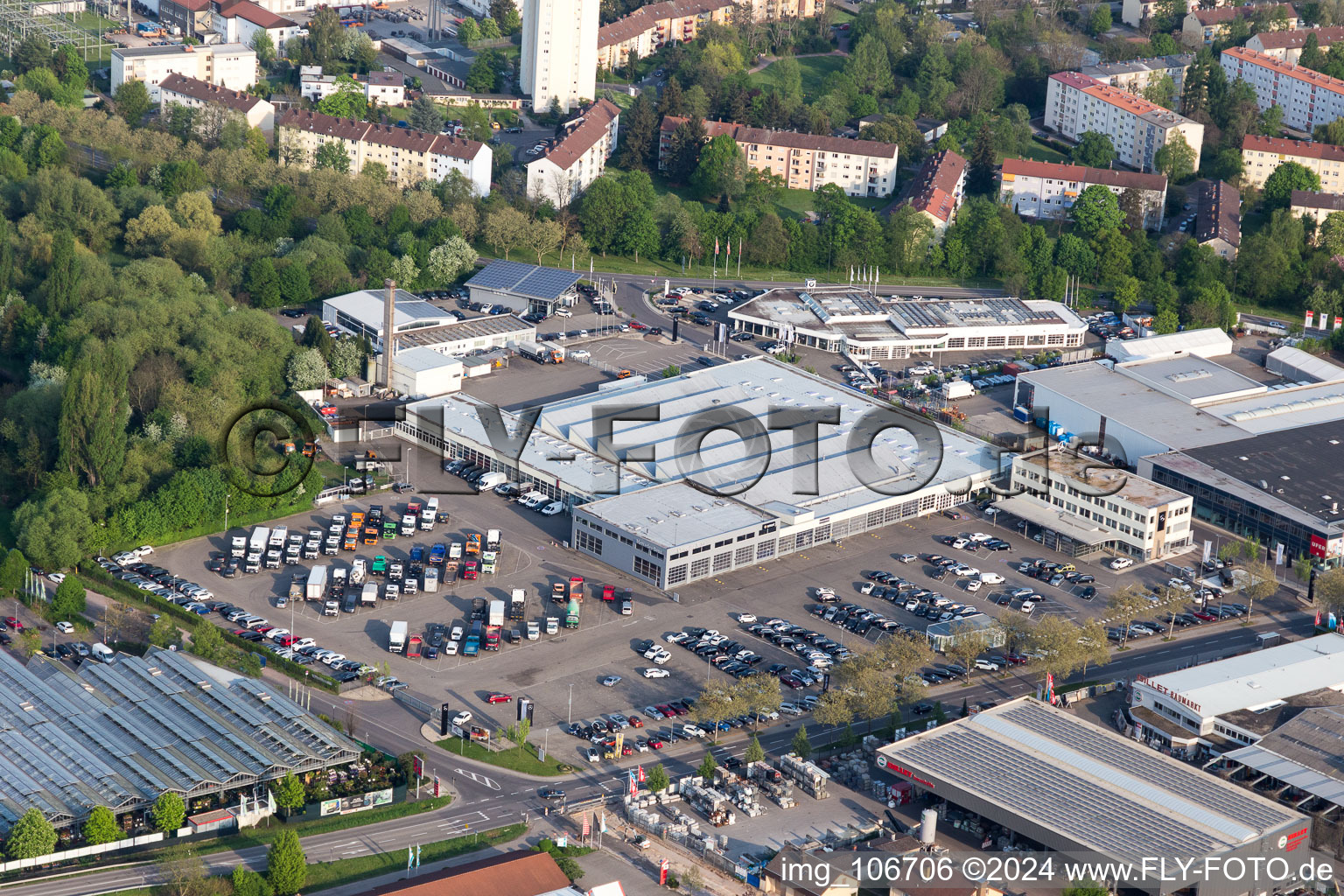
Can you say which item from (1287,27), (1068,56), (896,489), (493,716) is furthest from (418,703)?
(1287,27)

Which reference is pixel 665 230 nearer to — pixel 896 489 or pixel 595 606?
pixel 896 489

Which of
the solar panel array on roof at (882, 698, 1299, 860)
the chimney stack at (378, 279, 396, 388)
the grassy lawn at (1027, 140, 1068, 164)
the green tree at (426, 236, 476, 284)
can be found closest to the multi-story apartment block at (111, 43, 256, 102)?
the green tree at (426, 236, 476, 284)

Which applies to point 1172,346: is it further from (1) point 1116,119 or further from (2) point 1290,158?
(1) point 1116,119

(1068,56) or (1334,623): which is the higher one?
(1068,56)

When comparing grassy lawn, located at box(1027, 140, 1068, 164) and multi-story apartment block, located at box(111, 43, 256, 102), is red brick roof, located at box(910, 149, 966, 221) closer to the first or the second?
grassy lawn, located at box(1027, 140, 1068, 164)

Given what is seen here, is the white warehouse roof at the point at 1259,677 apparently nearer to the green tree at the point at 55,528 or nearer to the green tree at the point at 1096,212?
the green tree at the point at 55,528

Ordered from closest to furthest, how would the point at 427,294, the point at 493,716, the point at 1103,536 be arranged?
the point at 493,716 → the point at 1103,536 → the point at 427,294
